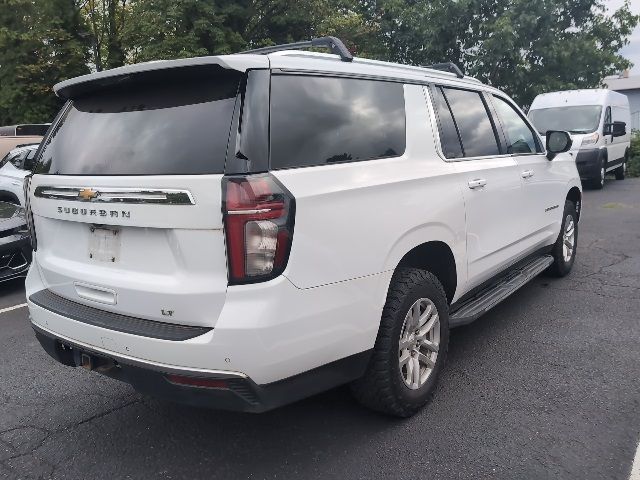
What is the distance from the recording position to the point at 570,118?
13.8 m

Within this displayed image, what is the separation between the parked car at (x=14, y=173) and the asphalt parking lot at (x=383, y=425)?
548 centimetres

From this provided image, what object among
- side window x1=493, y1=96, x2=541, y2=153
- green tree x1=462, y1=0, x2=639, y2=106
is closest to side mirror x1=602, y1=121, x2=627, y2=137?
green tree x1=462, y1=0, x2=639, y2=106

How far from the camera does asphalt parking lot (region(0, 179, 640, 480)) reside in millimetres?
2730

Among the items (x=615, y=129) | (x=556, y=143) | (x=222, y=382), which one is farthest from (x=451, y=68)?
(x=615, y=129)

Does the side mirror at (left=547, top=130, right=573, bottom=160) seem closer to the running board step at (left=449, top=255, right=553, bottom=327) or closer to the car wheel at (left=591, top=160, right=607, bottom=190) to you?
the running board step at (left=449, top=255, right=553, bottom=327)

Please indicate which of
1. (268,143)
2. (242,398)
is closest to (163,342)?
(242,398)

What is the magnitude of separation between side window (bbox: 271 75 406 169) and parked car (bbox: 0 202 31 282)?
4.70m

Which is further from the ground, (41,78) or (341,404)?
(41,78)

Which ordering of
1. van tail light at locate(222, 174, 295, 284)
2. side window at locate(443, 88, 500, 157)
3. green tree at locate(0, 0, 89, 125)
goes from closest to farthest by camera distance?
van tail light at locate(222, 174, 295, 284) → side window at locate(443, 88, 500, 157) → green tree at locate(0, 0, 89, 125)

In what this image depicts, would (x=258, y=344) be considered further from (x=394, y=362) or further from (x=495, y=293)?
(x=495, y=293)

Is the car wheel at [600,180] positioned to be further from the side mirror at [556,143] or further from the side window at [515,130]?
the side window at [515,130]

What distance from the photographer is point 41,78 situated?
1697cm

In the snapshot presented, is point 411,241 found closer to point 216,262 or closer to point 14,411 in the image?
point 216,262

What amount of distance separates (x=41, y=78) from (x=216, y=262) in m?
17.2
